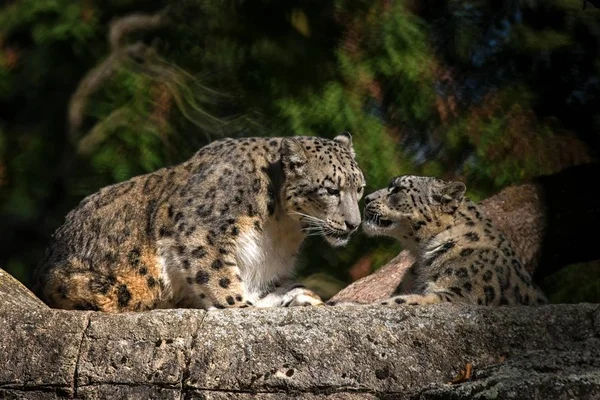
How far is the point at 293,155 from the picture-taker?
346 inches

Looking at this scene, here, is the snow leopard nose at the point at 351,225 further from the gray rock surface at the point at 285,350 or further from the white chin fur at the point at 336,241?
the gray rock surface at the point at 285,350

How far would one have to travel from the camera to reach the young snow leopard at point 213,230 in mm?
8453

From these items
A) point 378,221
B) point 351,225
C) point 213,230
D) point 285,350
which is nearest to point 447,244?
point 378,221

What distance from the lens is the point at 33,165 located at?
13.5 metres

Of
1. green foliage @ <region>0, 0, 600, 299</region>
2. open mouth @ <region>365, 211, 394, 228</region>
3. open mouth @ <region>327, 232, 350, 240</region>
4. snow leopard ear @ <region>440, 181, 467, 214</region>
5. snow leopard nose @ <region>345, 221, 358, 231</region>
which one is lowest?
green foliage @ <region>0, 0, 600, 299</region>

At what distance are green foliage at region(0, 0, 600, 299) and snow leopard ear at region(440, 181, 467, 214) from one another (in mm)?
2640

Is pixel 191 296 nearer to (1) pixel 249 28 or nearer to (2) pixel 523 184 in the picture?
(2) pixel 523 184

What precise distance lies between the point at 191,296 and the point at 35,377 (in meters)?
1.78

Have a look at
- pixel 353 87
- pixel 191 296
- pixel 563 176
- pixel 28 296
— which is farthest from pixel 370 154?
pixel 28 296

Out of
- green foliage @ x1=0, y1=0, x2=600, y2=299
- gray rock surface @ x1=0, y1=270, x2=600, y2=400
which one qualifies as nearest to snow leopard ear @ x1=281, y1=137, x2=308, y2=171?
gray rock surface @ x1=0, y1=270, x2=600, y2=400

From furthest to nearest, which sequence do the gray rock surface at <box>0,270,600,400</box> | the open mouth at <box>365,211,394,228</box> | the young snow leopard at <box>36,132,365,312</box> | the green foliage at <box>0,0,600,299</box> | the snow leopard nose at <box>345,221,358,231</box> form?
the green foliage at <box>0,0,600,299</box> < the open mouth at <box>365,211,394,228</box> < the snow leopard nose at <box>345,221,358,231</box> < the young snow leopard at <box>36,132,365,312</box> < the gray rock surface at <box>0,270,600,400</box>

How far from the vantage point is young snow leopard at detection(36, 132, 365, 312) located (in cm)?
845

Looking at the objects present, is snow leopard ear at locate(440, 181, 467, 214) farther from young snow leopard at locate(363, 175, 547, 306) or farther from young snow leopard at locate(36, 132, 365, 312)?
young snow leopard at locate(36, 132, 365, 312)

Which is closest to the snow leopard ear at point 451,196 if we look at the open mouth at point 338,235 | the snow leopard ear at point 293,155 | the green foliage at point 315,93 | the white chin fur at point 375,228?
the white chin fur at point 375,228
